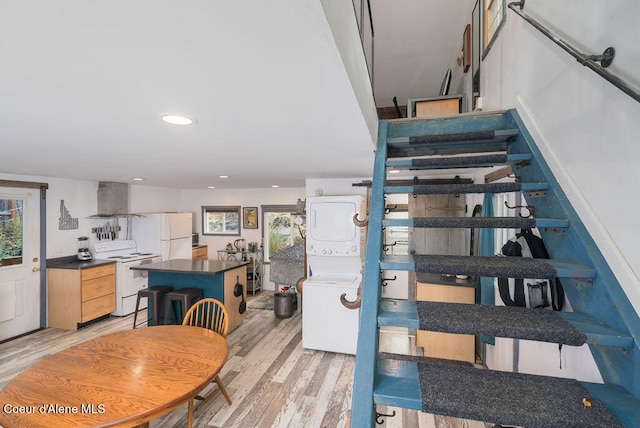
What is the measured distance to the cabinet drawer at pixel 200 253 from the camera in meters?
6.37

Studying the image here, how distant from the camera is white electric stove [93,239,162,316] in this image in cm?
467

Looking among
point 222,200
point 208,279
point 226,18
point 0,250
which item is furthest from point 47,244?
point 226,18

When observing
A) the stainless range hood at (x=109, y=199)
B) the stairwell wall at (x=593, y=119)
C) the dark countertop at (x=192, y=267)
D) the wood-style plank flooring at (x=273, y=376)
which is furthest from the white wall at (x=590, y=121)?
the stainless range hood at (x=109, y=199)

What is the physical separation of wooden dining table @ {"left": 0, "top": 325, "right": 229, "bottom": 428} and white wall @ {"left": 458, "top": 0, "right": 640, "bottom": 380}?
2191mm

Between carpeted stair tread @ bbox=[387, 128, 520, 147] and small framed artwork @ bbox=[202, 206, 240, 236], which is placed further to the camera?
small framed artwork @ bbox=[202, 206, 240, 236]

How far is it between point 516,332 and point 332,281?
286 centimetres

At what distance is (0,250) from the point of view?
12.4ft

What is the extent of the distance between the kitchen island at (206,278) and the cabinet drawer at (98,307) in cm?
88

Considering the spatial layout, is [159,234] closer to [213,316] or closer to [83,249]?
[83,249]

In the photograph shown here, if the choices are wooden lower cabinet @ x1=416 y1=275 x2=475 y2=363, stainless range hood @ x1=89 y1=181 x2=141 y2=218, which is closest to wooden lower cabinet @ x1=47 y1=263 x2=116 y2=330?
stainless range hood @ x1=89 y1=181 x2=141 y2=218

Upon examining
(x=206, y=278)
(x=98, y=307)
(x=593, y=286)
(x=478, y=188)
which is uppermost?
(x=478, y=188)

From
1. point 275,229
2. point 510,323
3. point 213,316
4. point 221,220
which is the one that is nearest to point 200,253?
point 221,220

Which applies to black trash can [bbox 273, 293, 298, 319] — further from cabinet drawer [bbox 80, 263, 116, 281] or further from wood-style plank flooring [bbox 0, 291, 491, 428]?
cabinet drawer [bbox 80, 263, 116, 281]

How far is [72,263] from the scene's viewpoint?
4.51 metres
